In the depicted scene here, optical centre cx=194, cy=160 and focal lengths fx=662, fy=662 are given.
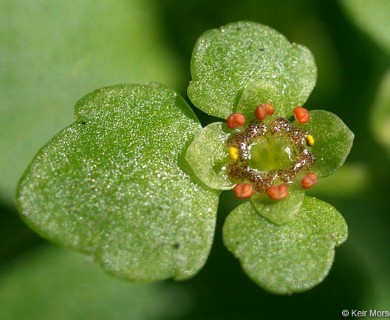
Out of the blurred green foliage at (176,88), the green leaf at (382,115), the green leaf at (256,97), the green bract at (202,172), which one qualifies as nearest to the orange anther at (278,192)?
the green bract at (202,172)

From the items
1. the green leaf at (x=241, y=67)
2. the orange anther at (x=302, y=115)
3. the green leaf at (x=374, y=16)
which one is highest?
the green leaf at (x=374, y=16)

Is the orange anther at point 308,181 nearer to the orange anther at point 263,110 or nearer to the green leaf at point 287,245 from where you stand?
the green leaf at point 287,245

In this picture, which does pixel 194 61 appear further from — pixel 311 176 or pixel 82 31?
pixel 82 31

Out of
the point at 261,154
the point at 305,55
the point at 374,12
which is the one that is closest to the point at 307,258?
the point at 261,154

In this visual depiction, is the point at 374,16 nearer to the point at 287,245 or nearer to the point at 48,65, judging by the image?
the point at 287,245

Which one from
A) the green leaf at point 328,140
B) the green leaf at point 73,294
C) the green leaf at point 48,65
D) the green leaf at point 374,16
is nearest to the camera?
the green leaf at point 328,140

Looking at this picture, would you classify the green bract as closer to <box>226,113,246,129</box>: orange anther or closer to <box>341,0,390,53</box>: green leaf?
<box>226,113,246,129</box>: orange anther
